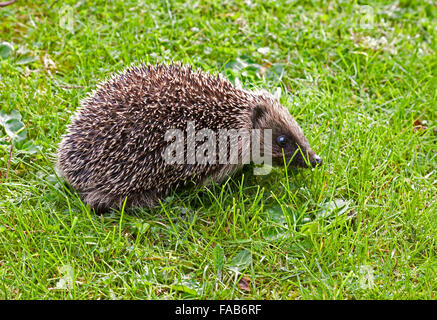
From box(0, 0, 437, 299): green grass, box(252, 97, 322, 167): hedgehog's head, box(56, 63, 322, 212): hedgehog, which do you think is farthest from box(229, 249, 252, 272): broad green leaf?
box(252, 97, 322, 167): hedgehog's head

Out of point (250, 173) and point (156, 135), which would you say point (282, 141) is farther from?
point (156, 135)

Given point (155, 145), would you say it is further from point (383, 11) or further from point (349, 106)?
point (383, 11)

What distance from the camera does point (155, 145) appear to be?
4.81 metres

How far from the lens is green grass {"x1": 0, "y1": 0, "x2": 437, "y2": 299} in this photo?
171 inches

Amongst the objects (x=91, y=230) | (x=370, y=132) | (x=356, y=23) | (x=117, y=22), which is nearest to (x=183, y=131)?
(x=91, y=230)

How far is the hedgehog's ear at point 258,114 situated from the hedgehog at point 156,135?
1cm

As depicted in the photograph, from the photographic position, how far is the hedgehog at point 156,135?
4805mm

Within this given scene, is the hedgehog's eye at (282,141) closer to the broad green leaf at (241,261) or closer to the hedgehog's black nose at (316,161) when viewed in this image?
the hedgehog's black nose at (316,161)

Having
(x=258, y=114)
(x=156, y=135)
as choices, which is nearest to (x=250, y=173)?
(x=258, y=114)

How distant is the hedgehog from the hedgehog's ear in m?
0.01

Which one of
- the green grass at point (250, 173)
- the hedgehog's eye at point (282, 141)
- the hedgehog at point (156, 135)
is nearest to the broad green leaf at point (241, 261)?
the green grass at point (250, 173)

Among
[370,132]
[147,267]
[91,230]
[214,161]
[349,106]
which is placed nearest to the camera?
[147,267]

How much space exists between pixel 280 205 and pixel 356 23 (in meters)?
4.19

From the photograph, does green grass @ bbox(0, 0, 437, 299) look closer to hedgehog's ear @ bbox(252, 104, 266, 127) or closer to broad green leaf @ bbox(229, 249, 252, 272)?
broad green leaf @ bbox(229, 249, 252, 272)
